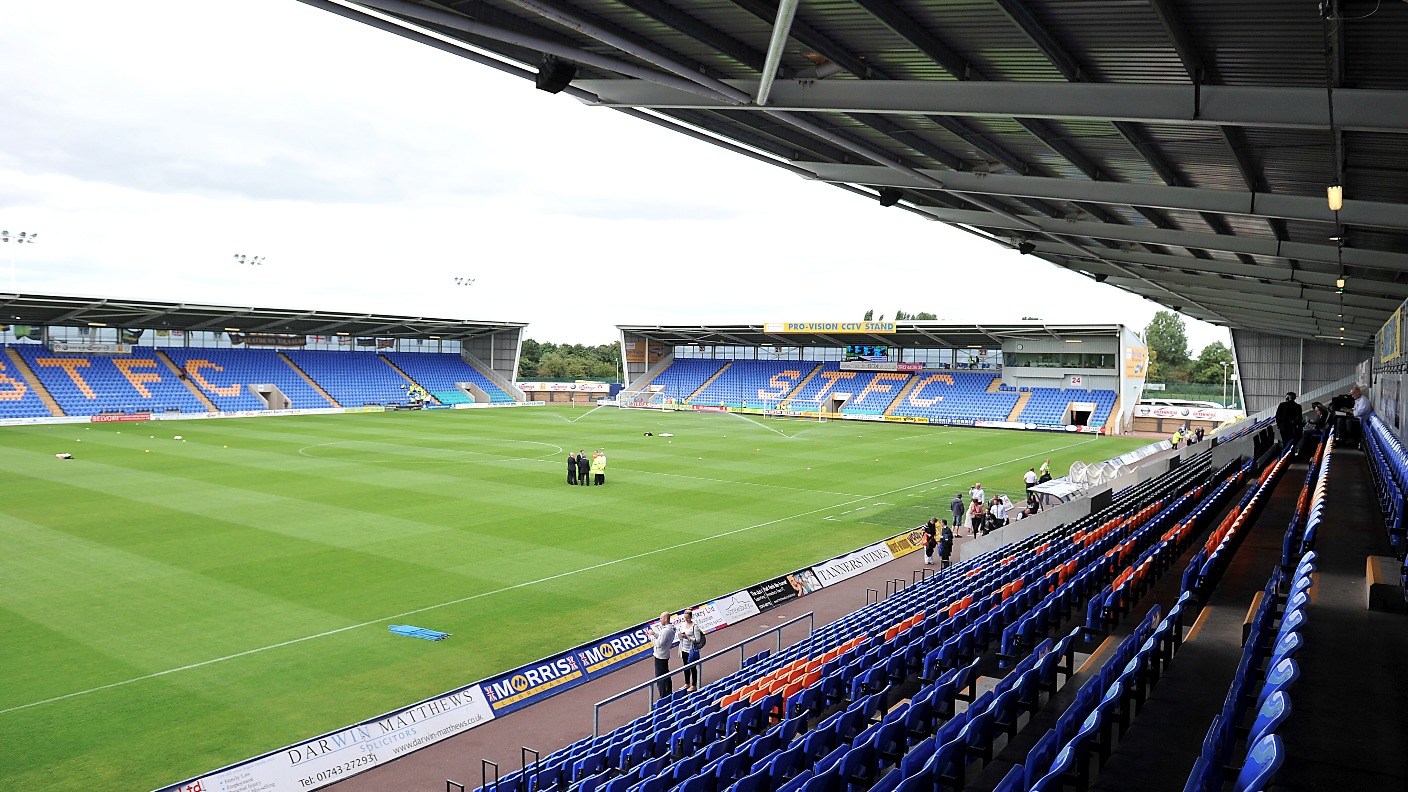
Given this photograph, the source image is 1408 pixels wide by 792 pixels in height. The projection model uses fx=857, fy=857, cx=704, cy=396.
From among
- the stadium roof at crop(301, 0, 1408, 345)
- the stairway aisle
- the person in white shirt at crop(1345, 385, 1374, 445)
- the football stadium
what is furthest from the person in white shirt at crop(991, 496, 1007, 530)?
the stairway aisle

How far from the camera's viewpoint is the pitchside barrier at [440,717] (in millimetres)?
9359

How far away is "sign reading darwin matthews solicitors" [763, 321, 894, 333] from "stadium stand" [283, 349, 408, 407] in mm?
33263

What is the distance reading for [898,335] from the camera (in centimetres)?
7306

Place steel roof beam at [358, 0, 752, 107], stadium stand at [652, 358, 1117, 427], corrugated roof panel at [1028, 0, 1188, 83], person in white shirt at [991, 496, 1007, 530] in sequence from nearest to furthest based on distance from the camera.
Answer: corrugated roof panel at [1028, 0, 1188, 83], steel roof beam at [358, 0, 752, 107], person in white shirt at [991, 496, 1007, 530], stadium stand at [652, 358, 1117, 427]

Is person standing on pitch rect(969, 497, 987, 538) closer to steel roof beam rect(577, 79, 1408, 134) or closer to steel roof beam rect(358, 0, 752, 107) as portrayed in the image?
steel roof beam rect(577, 79, 1408, 134)

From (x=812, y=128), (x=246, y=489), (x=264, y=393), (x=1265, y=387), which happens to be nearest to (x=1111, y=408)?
(x=1265, y=387)

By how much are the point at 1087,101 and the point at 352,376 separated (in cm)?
7501

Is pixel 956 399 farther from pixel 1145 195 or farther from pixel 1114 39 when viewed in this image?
pixel 1114 39

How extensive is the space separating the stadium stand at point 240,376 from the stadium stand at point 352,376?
5.00 feet

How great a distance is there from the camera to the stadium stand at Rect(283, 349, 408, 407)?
7194 cm

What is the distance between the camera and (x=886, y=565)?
67.6 ft

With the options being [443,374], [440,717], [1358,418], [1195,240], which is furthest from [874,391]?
[440,717]

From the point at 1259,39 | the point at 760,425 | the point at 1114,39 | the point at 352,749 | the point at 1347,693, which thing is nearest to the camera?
the point at 1347,693

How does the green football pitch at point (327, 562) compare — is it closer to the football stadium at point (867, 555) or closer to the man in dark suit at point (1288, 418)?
the football stadium at point (867, 555)
